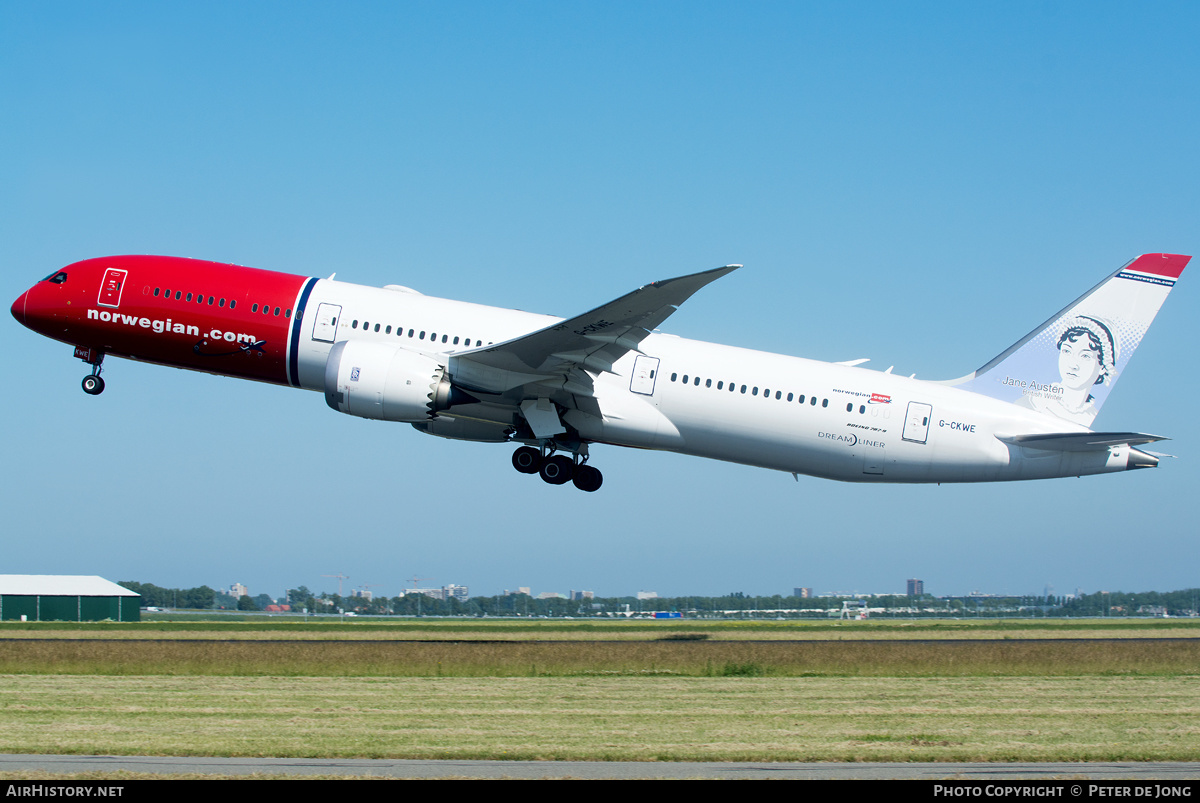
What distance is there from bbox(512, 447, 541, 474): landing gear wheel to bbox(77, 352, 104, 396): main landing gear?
41.4 ft

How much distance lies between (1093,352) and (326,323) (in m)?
22.0

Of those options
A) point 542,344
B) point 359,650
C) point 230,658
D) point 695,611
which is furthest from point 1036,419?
point 695,611

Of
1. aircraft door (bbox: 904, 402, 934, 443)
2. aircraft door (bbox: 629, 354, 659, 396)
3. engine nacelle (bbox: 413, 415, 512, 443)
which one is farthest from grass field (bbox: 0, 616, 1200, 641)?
aircraft door (bbox: 904, 402, 934, 443)

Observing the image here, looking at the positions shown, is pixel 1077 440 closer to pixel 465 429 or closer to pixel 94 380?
pixel 465 429

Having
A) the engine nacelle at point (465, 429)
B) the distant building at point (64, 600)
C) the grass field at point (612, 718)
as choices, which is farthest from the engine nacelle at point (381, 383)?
the distant building at point (64, 600)

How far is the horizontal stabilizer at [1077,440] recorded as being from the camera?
2919 centimetres

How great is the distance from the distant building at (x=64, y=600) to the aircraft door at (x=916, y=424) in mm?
56328

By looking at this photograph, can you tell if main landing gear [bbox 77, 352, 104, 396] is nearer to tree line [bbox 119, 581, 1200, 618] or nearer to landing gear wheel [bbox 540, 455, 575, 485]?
landing gear wheel [bbox 540, 455, 575, 485]

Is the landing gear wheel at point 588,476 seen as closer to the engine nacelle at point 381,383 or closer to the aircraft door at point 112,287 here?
the engine nacelle at point 381,383

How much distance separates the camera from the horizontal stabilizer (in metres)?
29.2

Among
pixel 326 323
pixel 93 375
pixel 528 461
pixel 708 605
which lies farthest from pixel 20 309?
pixel 708 605

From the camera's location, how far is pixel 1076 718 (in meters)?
21.2

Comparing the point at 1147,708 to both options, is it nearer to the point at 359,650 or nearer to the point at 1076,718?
the point at 1076,718
